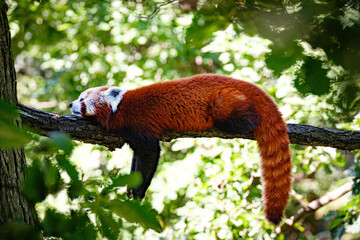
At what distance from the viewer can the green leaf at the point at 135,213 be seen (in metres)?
0.63

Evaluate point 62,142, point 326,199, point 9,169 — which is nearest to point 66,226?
point 62,142

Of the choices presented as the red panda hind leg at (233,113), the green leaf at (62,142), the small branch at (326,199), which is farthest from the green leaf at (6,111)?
the small branch at (326,199)

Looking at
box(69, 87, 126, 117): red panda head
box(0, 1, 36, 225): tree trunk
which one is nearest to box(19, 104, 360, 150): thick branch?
box(69, 87, 126, 117): red panda head

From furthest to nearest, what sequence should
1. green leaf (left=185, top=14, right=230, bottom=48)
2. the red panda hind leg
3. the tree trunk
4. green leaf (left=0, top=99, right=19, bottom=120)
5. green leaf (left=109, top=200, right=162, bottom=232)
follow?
1. the red panda hind leg
2. the tree trunk
3. green leaf (left=185, top=14, right=230, bottom=48)
4. green leaf (left=109, top=200, right=162, bottom=232)
5. green leaf (left=0, top=99, right=19, bottom=120)

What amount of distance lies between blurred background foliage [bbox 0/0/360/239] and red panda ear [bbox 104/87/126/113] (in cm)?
66

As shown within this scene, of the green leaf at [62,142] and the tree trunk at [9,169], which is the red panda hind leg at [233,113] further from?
the green leaf at [62,142]

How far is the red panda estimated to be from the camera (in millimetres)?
2930

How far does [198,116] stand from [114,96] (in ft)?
2.73

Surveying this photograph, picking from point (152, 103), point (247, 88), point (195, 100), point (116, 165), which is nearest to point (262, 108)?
point (247, 88)

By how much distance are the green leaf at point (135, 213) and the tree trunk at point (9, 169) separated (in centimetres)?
18

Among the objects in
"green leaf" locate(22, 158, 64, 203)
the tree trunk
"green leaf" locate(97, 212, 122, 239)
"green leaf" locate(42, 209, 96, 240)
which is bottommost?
the tree trunk

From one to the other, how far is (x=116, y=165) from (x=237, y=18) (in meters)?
4.00

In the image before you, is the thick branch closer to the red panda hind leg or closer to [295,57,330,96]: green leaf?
the red panda hind leg

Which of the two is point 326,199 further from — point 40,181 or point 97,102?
point 40,181
